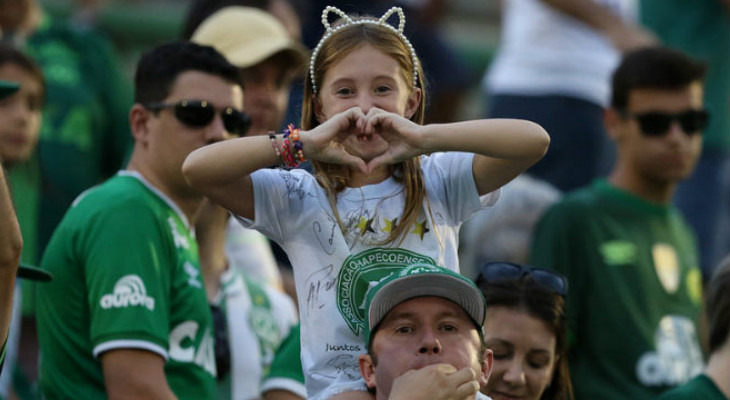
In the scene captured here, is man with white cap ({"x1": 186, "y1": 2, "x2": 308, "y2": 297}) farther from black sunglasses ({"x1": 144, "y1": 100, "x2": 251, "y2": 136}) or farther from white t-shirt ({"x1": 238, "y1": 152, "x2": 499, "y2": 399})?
white t-shirt ({"x1": 238, "y1": 152, "x2": 499, "y2": 399})

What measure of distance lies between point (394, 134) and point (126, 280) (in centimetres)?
128

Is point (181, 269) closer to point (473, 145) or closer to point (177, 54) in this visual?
point (177, 54)

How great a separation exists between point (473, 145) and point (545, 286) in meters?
1.08

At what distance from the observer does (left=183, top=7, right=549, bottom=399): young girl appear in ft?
12.4

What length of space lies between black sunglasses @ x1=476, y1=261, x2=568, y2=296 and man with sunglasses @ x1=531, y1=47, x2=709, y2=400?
161 centimetres

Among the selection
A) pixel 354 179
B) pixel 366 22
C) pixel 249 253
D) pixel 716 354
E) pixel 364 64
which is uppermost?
pixel 366 22

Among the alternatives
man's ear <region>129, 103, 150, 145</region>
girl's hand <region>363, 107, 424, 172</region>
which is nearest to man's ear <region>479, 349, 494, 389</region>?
girl's hand <region>363, 107, 424, 172</region>

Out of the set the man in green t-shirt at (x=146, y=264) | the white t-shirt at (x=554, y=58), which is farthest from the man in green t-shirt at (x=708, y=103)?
the man in green t-shirt at (x=146, y=264)

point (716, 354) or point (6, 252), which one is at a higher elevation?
point (6, 252)

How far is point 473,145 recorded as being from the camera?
12.4 ft

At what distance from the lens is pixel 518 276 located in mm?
4699

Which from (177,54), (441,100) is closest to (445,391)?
(177,54)

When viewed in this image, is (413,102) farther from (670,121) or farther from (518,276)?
(670,121)

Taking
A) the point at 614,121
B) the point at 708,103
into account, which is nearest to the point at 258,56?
the point at 614,121
